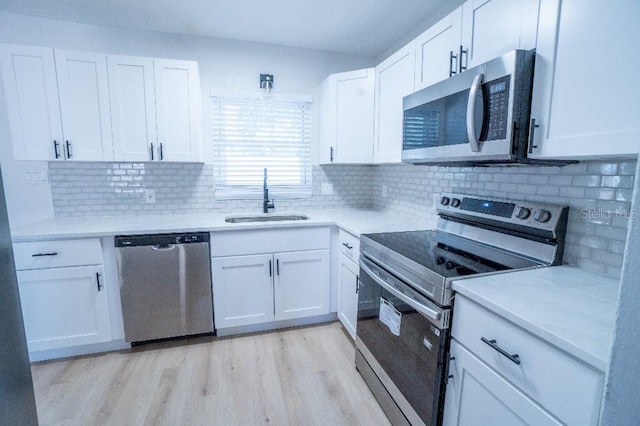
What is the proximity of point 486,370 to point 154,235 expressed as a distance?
6.81ft

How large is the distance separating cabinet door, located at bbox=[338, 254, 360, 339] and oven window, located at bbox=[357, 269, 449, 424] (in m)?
0.31

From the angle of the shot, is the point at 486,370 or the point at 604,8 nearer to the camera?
the point at 604,8

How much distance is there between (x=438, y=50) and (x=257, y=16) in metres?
1.38

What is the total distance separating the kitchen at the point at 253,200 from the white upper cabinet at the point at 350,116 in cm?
17

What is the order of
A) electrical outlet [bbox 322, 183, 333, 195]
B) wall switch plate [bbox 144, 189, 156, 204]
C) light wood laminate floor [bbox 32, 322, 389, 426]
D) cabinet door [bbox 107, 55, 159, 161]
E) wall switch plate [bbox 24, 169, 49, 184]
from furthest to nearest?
1. electrical outlet [bbox 322, 183, 333, 195]
2. wall switch plate [bbox 144, 189, 156, 204]
3. wall switch plate [bbox 24, 169, 49, 184]
4. cabinet door [bbox 107, 55, 159, 161]
5. light wood laminate floor [bbox 32, 322, 389, 426]

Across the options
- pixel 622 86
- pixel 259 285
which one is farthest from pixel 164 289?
pixel 622 86

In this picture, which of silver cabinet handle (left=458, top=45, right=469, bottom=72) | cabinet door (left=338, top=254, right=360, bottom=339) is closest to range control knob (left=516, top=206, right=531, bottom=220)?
silver cabinet handle (left=458, top=45, right=469, bottom=72)

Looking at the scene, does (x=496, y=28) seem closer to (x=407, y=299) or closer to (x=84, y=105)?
(x=407, y=299)

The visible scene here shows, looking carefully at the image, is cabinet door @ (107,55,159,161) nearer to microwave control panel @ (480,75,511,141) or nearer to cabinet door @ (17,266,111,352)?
cabinet door @ (17,266,111,352)

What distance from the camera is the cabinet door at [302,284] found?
2381 mm

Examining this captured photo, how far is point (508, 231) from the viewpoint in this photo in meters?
1.48

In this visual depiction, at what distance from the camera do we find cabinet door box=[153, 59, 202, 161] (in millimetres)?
2256

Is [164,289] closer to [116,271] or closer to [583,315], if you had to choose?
[116,271]

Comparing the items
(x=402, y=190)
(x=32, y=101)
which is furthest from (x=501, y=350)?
(x=32, y=101)
